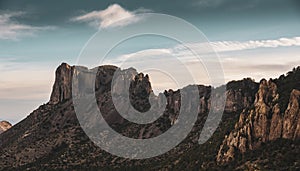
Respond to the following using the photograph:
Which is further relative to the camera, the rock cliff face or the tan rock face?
the rock cliff face

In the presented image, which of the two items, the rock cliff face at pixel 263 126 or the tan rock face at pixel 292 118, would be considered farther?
the rock cliff face at pixel 263 126

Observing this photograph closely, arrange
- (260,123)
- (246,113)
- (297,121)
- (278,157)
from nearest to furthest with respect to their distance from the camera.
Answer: (278,157)
(297,121)
(260,123)
(246,113)

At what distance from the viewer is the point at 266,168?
482 feet

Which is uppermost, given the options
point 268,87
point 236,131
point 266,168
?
point 268,87

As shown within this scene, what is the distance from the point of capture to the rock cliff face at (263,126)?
164m

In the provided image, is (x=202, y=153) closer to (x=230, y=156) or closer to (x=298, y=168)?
(x=230, y=156)

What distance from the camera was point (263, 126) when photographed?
170875mm

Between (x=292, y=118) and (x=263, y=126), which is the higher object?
(x=292, y=118)

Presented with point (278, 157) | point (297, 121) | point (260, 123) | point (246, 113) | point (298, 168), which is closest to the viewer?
point (298, 168)

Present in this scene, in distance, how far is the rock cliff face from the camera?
164 m

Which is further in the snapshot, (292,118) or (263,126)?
(263,126)

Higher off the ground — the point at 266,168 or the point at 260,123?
the point at 260,123

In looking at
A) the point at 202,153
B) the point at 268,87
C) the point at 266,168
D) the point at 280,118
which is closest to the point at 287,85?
the point at 268,87

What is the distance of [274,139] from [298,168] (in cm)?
2761
